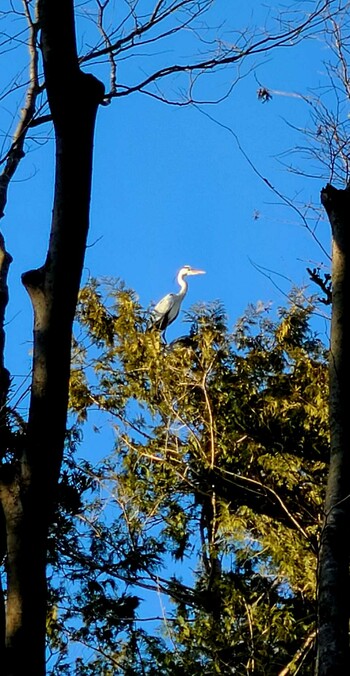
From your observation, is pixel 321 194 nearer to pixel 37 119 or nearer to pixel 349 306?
pixel 349 306

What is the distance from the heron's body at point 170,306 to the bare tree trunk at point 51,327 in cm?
560

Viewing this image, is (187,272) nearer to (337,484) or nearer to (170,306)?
(170,306)

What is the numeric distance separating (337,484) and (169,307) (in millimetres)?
8636

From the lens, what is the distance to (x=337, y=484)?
199 centimetres

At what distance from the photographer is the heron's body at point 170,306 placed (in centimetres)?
834

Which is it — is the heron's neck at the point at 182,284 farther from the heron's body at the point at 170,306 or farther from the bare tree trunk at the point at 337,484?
the bare tree trunk at the point at 337,484

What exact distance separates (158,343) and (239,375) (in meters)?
0.61

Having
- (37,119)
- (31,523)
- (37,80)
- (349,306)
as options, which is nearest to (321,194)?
(349,306)

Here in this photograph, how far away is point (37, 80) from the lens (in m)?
4.11

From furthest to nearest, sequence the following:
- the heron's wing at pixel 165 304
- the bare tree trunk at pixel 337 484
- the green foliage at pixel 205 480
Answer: the heron's wing at pixel 165 304, the green foliage at pixel 205 480, the bare tree trunk at pixel 337 484

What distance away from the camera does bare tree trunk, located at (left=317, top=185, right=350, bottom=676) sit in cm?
181

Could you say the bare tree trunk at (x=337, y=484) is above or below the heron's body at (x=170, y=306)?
below

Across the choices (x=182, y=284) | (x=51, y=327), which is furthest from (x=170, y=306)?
(x=51, y=327)

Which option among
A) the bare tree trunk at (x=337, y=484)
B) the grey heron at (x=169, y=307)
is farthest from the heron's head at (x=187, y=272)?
the bare tree trunk at (x=337, y=484)
